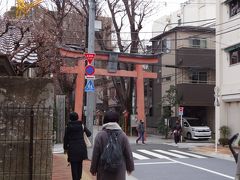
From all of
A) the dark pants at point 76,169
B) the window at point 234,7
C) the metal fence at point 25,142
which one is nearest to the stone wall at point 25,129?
the metal fence at point 25,142

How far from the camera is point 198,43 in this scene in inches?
1705

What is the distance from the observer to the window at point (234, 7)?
27845 millimetres

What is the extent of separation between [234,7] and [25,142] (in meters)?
23.3

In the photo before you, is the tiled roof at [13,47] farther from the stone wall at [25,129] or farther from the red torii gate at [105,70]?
the red torii gate at [105,70]

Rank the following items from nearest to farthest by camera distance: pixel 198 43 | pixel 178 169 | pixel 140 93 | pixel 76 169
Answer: pixel 76 169 → pixel 178 169 → pixel 140 93 → pixel 198 43

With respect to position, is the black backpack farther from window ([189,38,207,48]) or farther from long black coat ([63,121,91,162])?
window ([189,38,207,48])

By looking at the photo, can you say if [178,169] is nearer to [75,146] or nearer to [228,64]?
[75,146]

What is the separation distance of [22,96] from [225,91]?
73.1 feet

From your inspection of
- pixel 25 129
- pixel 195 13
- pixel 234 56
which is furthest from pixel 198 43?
pixel 25 129

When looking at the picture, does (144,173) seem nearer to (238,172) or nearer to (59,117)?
(238,172)

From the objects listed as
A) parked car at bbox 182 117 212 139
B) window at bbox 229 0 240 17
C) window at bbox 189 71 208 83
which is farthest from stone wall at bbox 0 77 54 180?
window at bbox 189 71 208 83

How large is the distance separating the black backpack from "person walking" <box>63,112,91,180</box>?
131 inches

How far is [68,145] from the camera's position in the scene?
9.55 metres

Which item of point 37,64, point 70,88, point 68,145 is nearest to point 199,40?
point 70,88
